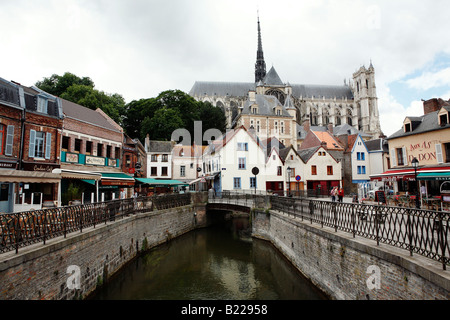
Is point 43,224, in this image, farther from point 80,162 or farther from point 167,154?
point 167,154

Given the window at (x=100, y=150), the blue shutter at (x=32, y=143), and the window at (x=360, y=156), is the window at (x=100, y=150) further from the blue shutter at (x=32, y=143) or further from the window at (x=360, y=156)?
the window at (x=360, y=156)

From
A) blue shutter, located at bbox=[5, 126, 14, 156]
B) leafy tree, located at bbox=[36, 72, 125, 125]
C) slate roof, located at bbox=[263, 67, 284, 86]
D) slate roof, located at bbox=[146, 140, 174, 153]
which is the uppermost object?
slate roof, located at bbox=[263, 67, 284, 86]

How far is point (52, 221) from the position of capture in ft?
29.0

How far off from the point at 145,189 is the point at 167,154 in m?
7.94

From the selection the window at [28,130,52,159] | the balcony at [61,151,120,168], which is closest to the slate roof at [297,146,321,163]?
the balcony at [61,151,120,168]

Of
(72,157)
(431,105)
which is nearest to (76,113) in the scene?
(72,157)

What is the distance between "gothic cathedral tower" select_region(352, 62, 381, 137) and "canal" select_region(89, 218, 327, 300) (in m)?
88.8

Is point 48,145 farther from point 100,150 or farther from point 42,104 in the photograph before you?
point 100,150

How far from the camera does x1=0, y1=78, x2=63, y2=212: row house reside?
1459cm

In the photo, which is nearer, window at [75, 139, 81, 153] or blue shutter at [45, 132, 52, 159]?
blue shutter at [45, 132, 52, 159]

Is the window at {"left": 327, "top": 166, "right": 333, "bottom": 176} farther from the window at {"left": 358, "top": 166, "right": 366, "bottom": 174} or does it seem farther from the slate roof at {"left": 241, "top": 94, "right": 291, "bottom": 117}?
the slate roof at {"left": 241, "top": 94, "right": 291, "bottom": 117}

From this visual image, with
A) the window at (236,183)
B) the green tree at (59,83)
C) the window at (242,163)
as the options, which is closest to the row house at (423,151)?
the window at (242,163)

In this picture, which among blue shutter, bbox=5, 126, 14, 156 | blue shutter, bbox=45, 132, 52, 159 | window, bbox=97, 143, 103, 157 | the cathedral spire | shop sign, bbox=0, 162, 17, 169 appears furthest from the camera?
the cathedral spire

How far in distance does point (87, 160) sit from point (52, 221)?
541 inches
